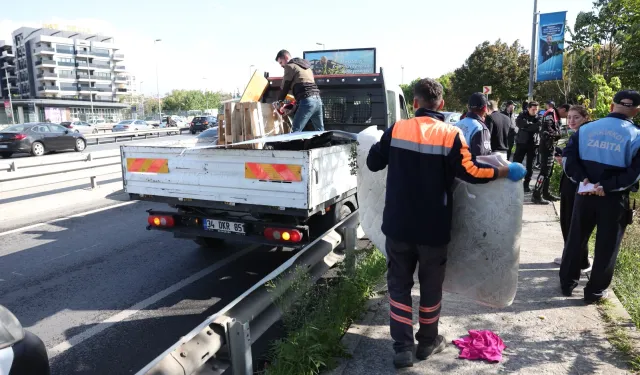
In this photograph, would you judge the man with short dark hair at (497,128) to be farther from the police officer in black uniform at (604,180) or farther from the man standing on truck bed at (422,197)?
the man standing on truck bed at (422,197)

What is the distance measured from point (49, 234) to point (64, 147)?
16088 mm

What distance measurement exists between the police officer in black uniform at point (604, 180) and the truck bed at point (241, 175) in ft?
7.27

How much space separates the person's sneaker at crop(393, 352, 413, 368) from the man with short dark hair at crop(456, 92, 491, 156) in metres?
2.48

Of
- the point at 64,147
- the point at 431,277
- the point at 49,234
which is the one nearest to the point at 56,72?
the point at 64,147

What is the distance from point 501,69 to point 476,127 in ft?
116

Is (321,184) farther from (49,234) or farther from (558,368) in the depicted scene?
(49,234)

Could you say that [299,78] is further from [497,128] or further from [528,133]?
[528,133]

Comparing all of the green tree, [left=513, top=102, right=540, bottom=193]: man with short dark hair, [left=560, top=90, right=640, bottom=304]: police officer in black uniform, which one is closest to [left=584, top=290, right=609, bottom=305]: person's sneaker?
[left=560, top=90, right=640, bottom=304]: police officer in black uniform

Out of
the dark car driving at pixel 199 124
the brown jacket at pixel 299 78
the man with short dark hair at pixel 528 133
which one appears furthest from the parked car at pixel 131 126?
the brown jacket at pixel 299 78

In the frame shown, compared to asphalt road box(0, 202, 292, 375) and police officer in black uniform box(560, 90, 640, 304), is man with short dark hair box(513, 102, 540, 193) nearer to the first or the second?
police officer in black uniform box(560, 90, 640, 304)

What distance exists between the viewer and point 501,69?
3659 cm

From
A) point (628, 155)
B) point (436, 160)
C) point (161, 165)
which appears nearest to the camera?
point (436, 160)

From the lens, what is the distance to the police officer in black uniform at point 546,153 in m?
7.77

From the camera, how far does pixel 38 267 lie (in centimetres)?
560
